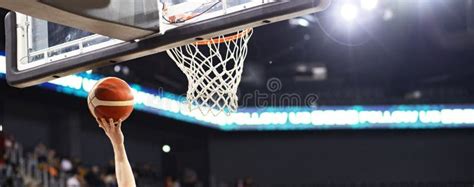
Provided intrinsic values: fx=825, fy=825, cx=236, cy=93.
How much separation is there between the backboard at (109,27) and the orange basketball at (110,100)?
33cm

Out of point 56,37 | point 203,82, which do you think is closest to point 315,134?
point 203,82

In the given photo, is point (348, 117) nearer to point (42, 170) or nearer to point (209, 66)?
point (42, 170)

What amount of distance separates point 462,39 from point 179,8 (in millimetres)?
11612

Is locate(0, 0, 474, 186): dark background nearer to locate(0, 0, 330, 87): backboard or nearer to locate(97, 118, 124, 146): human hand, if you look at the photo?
locate(0, 0, 330, 87): backboard

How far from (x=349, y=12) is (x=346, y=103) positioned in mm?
1980

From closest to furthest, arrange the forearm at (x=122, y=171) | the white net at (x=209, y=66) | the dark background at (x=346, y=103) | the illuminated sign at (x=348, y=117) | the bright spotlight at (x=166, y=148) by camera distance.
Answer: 1. the forearm at (x=122, y=171)
2. the white net at (x=209, y=66)
3. the dark background at (x=346, y=103)
4. the illuminated sign at (x=348, y=117)
5. the bright spotlight at (x=166, y=148)

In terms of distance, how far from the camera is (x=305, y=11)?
3.28 meters

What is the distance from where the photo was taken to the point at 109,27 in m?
3.37

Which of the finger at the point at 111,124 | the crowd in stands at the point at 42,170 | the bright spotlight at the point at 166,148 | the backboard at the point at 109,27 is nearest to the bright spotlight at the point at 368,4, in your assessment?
the bright spotlight at the point at 166,148

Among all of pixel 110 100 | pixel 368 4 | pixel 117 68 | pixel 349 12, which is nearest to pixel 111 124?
pixel 110 100

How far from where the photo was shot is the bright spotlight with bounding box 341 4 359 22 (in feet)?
44.5

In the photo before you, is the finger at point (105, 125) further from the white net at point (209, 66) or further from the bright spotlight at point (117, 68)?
the bright spotlight at point (117, 68)

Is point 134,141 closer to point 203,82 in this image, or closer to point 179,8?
point 203,82

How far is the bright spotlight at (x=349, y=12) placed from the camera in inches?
535
